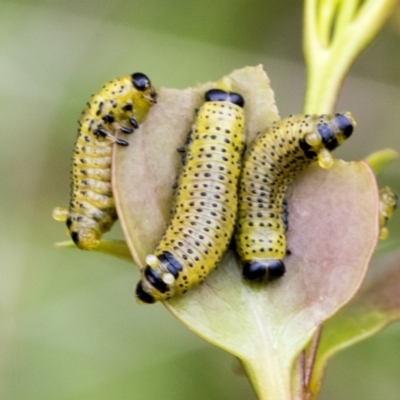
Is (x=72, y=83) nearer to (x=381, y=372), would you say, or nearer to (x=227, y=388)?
(x=227, y=388)

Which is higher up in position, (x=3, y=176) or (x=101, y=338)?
(x=3, y=176)

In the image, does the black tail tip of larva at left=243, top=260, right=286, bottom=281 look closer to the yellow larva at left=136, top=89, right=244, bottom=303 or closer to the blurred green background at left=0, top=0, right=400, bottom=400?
the yellow larva at left=136, top=89, right=244, bottom=303

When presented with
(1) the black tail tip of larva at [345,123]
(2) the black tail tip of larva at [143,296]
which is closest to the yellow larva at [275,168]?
(1) the black tail tip of larva at [345,123]

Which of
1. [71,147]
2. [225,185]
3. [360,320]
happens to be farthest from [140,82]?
[71,147]

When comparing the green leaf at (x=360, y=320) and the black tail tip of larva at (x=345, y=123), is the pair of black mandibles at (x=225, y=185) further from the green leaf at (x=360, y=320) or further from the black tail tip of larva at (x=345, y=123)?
the green leaf at (x=360, y=320)

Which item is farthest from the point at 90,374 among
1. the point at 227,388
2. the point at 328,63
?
the point at 328,63

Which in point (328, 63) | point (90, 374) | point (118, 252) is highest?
point (328, 63)

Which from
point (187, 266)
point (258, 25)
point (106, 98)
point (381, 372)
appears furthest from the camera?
point (258, 25)
